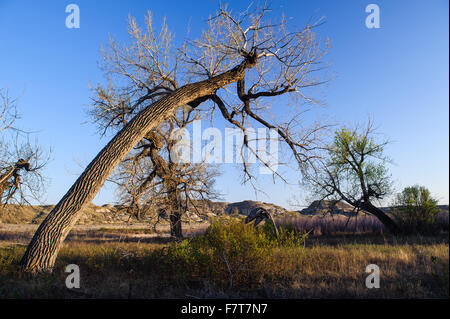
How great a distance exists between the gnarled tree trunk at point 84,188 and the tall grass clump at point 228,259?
2.37 meters

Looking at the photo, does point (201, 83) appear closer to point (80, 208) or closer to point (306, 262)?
point (80, 208)

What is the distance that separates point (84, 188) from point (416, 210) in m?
17.6

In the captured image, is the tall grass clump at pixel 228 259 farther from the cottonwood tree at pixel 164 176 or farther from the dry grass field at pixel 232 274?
the cottonwood tree at pixel 164 176

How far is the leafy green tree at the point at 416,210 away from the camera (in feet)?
53.1

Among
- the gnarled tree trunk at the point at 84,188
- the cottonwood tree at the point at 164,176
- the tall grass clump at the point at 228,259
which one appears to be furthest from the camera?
→ the cottonwood tree at the point at 164,176

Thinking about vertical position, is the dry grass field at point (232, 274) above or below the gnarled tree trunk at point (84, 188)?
below

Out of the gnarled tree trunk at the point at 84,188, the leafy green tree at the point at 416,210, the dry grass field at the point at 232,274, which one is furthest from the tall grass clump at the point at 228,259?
the leafy green tree at the point at 416,210

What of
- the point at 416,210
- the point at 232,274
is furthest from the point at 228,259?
the point at 416,210

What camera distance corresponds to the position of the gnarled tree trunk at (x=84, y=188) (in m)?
6.14

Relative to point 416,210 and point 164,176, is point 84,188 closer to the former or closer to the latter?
point 164,176

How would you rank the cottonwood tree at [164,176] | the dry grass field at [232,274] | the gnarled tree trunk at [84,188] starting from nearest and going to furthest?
the dry grass field at [232,274], the gnarled tree trunk at [84,188], the cottonwood tree at [164,176]

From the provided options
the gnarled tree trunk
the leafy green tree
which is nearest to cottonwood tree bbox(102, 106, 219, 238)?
the gnarled tree trunk

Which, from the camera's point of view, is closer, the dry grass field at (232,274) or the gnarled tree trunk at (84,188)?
the dry grass field at (232,274)

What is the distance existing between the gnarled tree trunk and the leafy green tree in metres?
15.1
